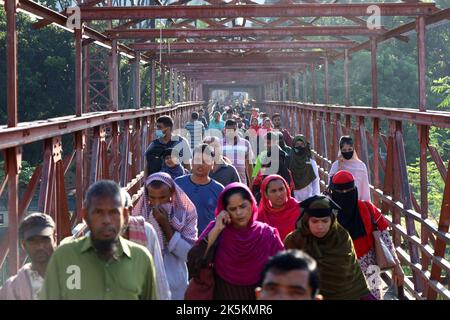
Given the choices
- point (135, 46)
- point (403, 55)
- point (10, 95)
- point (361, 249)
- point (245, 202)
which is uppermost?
point (403, 55)

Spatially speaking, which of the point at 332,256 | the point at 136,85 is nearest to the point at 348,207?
the point at 332,256

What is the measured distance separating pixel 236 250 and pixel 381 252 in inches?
72.4

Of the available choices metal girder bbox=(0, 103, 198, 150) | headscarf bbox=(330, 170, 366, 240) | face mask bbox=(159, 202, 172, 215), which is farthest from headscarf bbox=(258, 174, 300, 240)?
metal girder bbox=(0, 103, 198, 150)

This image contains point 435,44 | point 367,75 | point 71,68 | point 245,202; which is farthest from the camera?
point 435,44

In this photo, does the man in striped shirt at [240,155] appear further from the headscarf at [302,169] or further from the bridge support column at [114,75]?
the bridge support column at [114,75]

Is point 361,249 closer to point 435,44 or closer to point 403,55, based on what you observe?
point 403,55

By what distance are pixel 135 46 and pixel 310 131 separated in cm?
618

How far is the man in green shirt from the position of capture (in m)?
3.30

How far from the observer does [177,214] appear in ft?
17.4

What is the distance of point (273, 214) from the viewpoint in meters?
6.09

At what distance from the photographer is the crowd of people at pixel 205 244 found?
3.31 meters

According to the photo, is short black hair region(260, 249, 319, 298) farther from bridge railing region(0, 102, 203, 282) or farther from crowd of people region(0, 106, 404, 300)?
bridge railing region(0, 102, 203, 282)

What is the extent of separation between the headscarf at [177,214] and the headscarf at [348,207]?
1.27m

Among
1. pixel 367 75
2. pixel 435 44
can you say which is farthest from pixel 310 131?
pixel 435 44
